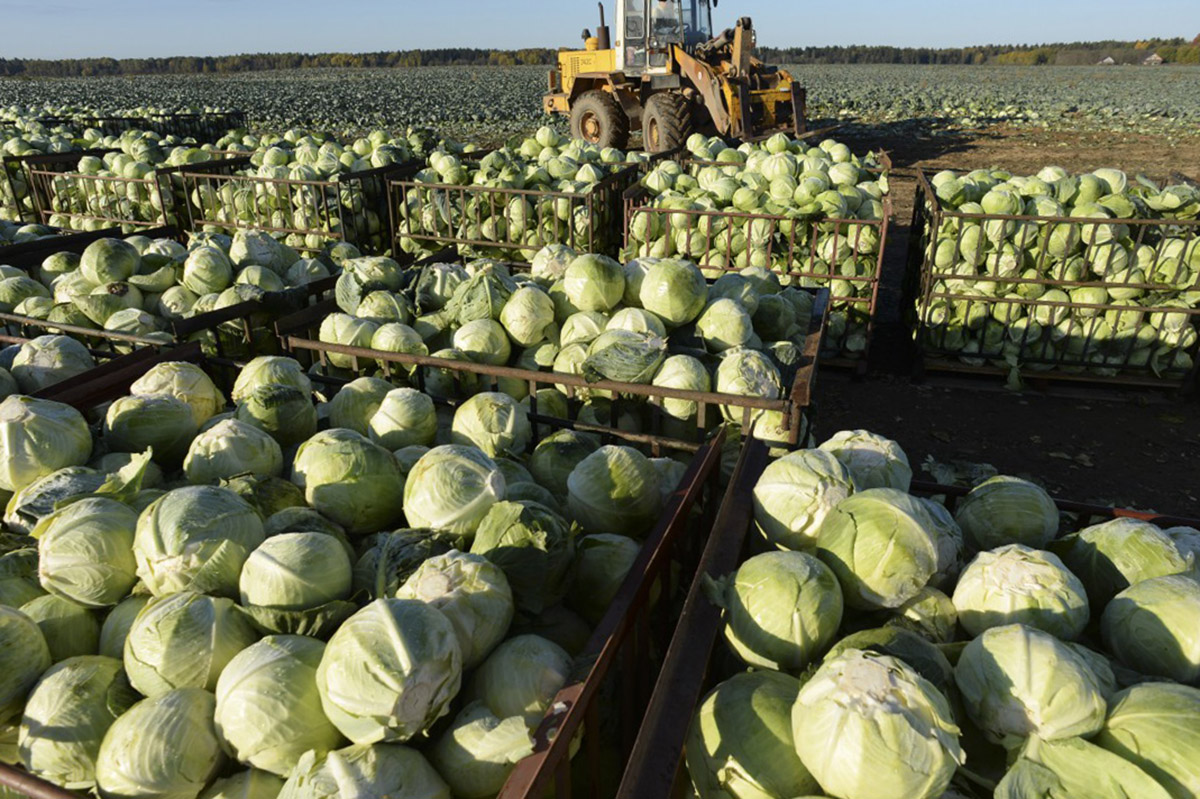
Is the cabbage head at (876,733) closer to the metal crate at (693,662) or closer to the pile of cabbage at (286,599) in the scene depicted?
Result: the metal crate at (693,662)

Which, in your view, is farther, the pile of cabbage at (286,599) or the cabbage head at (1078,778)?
the pile of cabbage at (286,599)

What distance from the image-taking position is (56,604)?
2043mm

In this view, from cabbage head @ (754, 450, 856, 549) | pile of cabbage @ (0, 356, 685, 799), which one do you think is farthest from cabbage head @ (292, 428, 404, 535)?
cabbage head @ (754, 450, 856, 549)

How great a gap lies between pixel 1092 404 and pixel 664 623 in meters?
6.28

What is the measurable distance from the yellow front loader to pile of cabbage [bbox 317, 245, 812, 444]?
9837mm

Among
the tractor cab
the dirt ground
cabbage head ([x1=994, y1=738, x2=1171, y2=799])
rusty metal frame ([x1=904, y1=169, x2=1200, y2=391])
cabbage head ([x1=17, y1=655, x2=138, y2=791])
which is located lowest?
the dirt ground

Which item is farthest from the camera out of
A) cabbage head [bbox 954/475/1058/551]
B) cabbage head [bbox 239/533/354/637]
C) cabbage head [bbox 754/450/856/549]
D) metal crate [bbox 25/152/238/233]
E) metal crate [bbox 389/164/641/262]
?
metal crate [bbox 25/152/238/233]

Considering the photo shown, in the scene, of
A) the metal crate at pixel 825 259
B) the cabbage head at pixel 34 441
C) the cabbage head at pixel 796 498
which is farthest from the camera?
the metal crate at pixel 825 259

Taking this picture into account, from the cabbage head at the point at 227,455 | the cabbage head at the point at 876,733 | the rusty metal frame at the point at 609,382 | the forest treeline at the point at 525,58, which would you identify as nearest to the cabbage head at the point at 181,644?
the cabbage head at the point at 227,455

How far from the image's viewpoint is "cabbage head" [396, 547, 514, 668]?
1793 mm

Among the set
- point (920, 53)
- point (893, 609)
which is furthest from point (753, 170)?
point (920, 53)

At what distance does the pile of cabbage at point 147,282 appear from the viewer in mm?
4320

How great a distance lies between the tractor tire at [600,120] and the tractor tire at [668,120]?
155 cm

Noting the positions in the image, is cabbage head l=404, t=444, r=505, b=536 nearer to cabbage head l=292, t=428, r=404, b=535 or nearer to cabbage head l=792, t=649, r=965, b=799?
cabbage head l=292, t=428, r=404, b=535
